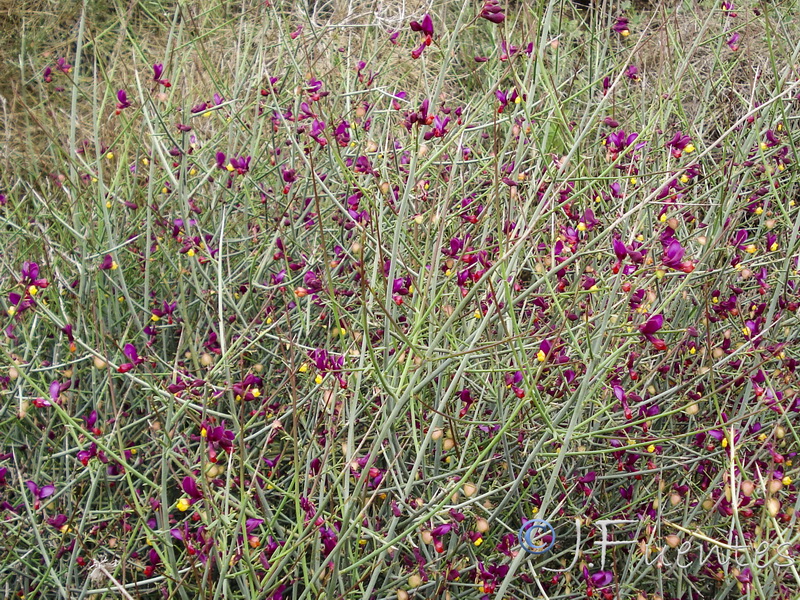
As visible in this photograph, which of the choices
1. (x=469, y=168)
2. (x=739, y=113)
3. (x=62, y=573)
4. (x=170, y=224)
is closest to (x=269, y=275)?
(x=170, y=224)

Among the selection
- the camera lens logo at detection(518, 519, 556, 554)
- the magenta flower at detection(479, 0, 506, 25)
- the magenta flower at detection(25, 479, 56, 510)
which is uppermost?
the magenta flower at detection(479, 0, 506, 25)

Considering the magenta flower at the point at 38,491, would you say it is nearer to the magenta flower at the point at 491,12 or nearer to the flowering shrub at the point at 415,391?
the flowering shrub at the point at 415,391

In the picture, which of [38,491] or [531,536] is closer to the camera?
[531,536]

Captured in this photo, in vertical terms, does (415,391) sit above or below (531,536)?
above

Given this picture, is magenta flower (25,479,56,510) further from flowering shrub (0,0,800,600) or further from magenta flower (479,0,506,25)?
magenta flower (479,0,506,25)

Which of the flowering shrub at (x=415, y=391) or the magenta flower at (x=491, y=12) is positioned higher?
the magenta flower at (x=491, y=12)

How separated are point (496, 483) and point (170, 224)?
43.9 inches

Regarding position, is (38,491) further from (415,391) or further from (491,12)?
(491,12)

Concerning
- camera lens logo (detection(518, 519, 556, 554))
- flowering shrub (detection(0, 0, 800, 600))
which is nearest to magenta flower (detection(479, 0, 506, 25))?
flowering shrub (detection(0, 0, 800, 600))

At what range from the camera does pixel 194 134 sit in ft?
8.87

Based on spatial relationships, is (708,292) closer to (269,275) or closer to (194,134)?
(269,275)

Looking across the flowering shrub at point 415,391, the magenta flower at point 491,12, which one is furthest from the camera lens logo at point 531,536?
the magenta flower at point 491,12

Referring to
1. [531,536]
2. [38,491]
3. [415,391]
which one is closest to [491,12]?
[415,391]

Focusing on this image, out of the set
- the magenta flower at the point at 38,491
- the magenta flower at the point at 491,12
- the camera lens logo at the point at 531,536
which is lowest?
the magenta flower at the point at 38,491
